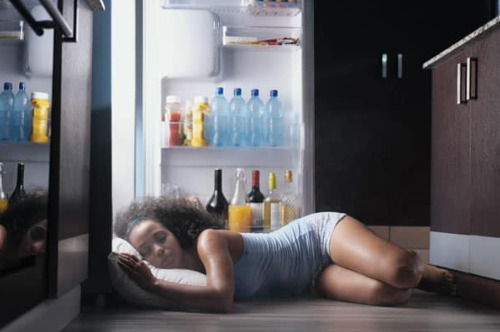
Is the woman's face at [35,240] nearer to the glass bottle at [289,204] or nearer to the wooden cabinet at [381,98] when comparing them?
the glass bottle at [289,204]

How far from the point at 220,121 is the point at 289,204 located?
1.68ft

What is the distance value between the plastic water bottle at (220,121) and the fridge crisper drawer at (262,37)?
244 mm

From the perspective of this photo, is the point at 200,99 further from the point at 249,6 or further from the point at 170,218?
the point at 170,218

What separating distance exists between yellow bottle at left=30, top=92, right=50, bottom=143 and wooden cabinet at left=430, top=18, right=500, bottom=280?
1.37m

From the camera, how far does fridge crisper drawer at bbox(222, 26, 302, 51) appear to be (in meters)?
3.55

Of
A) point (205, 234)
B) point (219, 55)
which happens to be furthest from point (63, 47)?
point (219, 55)

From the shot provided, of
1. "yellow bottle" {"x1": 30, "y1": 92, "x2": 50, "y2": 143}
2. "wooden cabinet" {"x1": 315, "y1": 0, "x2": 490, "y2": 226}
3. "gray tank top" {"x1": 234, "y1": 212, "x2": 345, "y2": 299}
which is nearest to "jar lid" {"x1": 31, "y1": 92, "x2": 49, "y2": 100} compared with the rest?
"yellow bottle" {"x1": 30, "y1": 92, "x2": 50, "y2": 143}

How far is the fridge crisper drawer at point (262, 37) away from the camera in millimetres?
3553

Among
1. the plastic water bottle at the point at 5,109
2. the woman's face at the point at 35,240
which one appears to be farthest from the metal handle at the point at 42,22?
the woman's face at the point at 35,240

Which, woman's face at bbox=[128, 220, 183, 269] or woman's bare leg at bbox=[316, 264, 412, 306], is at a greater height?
woman's face at bbox=[128, 220, 183, 269]

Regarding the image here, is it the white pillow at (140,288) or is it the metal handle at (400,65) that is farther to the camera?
the metal handle at (400,65)

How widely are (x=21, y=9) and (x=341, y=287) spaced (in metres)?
1.73

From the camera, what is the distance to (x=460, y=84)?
104 inches

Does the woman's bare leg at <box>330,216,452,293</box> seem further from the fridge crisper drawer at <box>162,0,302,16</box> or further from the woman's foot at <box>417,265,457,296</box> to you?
the fridge crisper drawer at <box>162,0,302,16</box>
